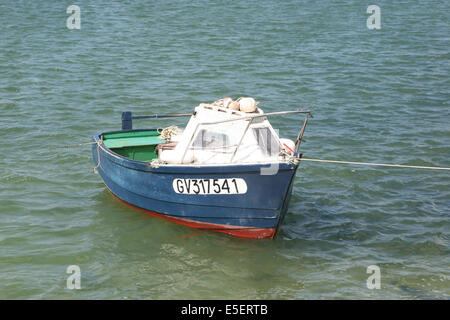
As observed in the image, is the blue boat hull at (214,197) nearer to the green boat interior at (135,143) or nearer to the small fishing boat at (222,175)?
the small fishing boat at (222,175)

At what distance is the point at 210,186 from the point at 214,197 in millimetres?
275

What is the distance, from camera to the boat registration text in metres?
12.2

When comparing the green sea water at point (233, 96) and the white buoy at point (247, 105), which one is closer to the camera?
the green sea water at point (233, 96)

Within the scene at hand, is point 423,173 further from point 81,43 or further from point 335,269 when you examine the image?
point 81,43

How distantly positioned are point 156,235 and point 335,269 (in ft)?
12.3

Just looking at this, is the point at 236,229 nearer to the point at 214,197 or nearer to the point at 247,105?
the point at 214,197

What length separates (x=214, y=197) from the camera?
12633 mm

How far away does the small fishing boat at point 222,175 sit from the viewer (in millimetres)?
12156

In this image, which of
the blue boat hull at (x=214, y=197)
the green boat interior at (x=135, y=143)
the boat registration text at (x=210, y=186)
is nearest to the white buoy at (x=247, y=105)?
the blue boat hull at (x=214, y=197)

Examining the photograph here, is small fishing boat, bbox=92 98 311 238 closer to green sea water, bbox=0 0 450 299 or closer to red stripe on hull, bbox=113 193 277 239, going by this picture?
red stripe on hull, bbox=113 193 277 239

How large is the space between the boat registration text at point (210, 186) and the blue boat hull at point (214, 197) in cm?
7

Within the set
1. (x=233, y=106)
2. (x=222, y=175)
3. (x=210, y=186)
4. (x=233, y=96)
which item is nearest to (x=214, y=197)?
(x=210, y=186)

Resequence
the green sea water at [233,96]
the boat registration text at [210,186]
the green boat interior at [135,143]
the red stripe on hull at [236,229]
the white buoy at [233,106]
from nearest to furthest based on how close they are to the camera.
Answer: the green sea water at [233,96] < the boat registration text at [210,186] < the red stripe on hull at [236,229] < the white buoy at [233,106] < the green boat interior at [135,143]

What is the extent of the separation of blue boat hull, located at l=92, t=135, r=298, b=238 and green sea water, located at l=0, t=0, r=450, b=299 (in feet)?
1.19
